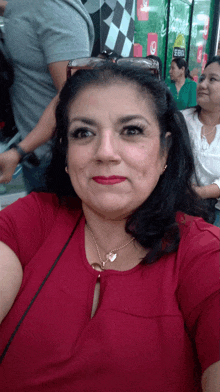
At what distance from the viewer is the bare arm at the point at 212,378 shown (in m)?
0.54

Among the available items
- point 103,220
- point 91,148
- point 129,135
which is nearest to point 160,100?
point 129,135

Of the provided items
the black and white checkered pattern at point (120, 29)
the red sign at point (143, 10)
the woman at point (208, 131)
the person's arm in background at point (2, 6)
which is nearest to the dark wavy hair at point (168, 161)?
the person's arm in background at point (2, 6)

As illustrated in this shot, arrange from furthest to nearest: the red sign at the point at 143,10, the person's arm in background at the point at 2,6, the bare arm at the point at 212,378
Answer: the red sign at the point at 143,10, the person's arm in background at the point at 2,6, the bare arm at the point at 212,378

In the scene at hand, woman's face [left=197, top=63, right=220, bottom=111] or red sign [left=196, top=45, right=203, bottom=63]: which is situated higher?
red sign [left=196, top=45, right=203, bottom=63]

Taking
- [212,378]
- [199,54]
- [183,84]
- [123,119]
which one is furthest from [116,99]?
[199,54]

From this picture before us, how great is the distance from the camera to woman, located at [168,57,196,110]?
6.95ft

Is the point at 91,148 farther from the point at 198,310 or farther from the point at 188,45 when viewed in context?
the point at 188,45

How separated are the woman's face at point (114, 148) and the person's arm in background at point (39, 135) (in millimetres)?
328

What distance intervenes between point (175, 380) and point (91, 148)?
0.64m

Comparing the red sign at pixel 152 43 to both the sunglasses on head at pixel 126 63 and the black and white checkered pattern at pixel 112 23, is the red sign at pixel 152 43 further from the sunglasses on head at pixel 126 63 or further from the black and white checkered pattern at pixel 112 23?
the sunglasses on head at pixel 126 63

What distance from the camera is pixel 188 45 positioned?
3.17m

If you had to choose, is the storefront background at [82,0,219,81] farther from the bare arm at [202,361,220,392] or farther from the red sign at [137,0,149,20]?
the bare arm at [202,361,220,392]

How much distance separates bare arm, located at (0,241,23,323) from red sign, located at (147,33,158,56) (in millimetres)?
2897

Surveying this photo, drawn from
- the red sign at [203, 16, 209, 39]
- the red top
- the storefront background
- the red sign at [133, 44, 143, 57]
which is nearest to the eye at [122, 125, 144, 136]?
the red top
